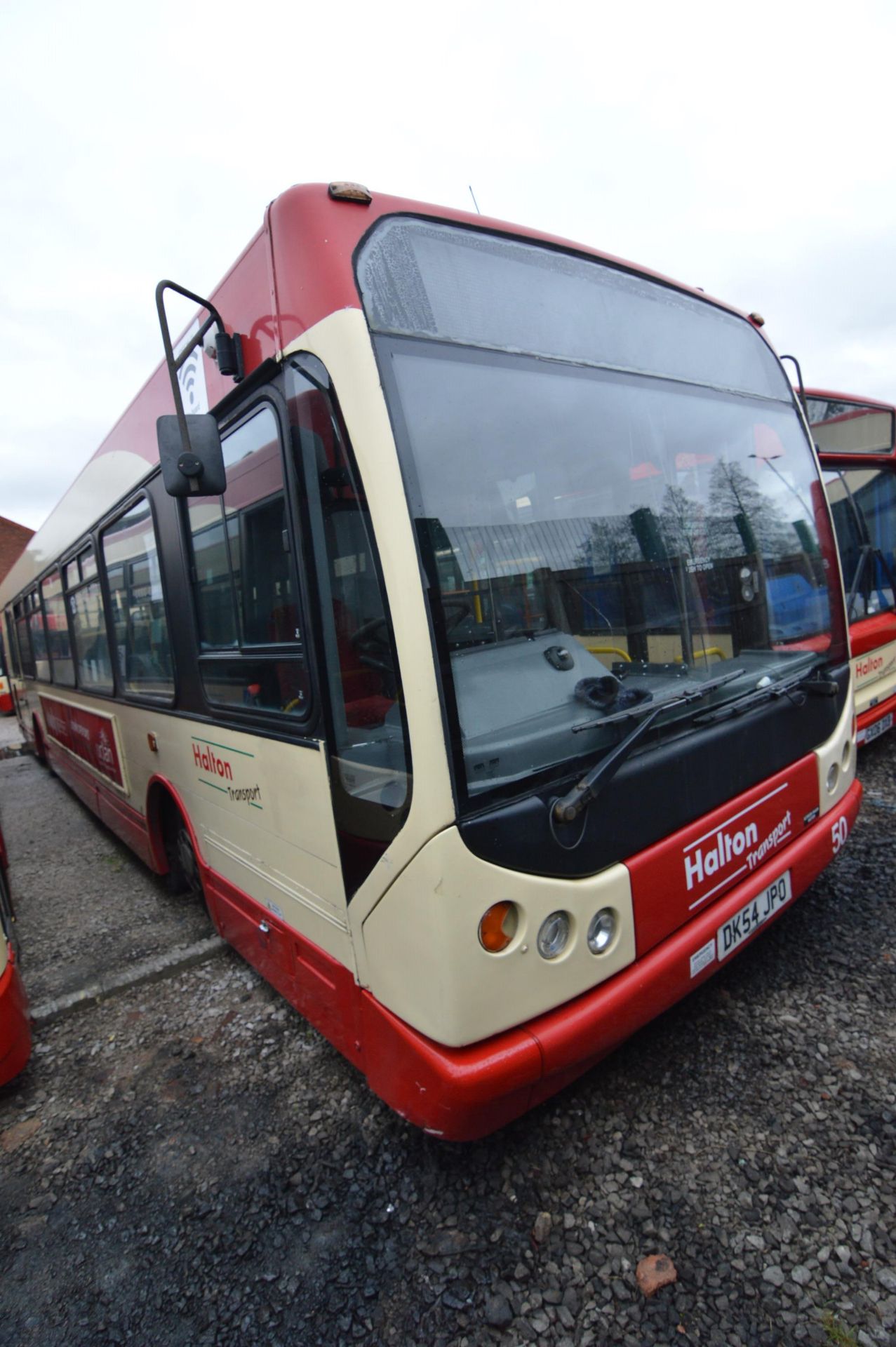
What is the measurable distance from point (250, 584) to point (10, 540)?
41.9 meters

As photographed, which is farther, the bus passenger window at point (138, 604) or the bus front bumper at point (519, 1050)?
the bus passenger window at point (138, 604)

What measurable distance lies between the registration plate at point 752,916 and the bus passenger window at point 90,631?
4.03 meters

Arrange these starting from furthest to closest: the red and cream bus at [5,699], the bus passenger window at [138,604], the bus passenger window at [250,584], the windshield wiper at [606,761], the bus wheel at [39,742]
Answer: the red and cream bus at [5,699]
the bus wheel at [39,742]
the bus passenger window at [138,604]
the bus passenger window at [250,584]
the windshield wiper at [606,761]

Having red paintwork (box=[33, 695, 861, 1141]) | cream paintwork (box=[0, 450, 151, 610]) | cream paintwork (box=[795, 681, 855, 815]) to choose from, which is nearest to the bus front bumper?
red paintwork (box=[33, 695, 861, 1141])

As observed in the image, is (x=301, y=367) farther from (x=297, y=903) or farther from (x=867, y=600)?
(x=867, y=600)

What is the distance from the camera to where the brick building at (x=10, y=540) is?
36.9 metres

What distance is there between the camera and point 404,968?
Result: 5.97 ft

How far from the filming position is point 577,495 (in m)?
2.19

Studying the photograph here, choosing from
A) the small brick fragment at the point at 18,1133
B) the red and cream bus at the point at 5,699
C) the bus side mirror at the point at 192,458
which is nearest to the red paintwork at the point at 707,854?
the bus side mirror at the point at 192,458

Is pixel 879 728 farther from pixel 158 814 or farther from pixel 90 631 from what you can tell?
pixel 90 631

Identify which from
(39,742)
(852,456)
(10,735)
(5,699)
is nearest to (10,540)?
(5,699)

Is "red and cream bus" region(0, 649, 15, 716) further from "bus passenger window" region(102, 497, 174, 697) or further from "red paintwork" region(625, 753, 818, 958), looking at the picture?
"red paintwork" region(625, 753, 818, 958)

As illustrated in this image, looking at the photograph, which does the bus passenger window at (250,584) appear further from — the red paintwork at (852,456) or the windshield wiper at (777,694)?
the red paintwork at (852,456)

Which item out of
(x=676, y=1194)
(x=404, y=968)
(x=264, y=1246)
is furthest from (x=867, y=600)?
(x=264, y=1246)
